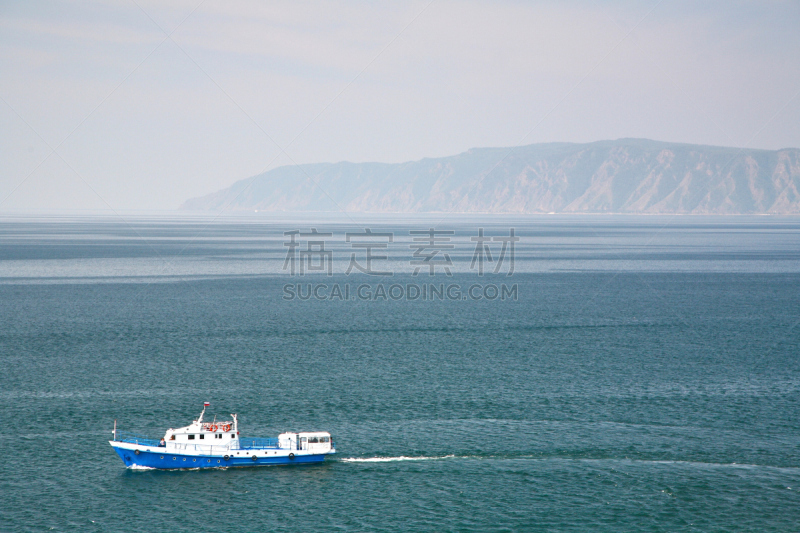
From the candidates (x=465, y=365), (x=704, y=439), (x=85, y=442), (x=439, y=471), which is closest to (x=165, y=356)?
(x=85, y=442)

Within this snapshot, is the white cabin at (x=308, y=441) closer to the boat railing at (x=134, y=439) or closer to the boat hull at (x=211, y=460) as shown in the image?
the boat hull at (x=211, y=460)

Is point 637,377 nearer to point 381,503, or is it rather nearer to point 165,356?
point 381,503

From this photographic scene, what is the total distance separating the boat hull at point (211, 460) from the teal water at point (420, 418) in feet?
3.49

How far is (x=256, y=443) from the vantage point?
81.4 metres

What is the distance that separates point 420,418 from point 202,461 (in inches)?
1099

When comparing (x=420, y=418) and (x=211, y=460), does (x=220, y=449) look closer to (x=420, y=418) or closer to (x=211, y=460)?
(x=211, y=460)

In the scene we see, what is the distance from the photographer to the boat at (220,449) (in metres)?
77.9

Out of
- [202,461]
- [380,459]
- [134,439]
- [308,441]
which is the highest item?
[134,439]

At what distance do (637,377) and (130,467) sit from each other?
76.2 metres

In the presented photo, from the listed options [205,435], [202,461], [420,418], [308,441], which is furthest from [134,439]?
[420,418]

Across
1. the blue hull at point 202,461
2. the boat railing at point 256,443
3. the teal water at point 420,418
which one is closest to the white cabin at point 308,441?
the blue hull at point 202,461

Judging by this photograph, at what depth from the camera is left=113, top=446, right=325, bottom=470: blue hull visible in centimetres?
7712

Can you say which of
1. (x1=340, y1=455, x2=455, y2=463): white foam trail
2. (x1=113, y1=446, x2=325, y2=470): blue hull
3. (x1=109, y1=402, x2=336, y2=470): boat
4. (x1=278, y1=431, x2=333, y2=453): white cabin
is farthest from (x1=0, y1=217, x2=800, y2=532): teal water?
(x1=278, y1=431, x2=333, y2=453): white cabin

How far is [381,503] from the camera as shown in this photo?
6931 cm
